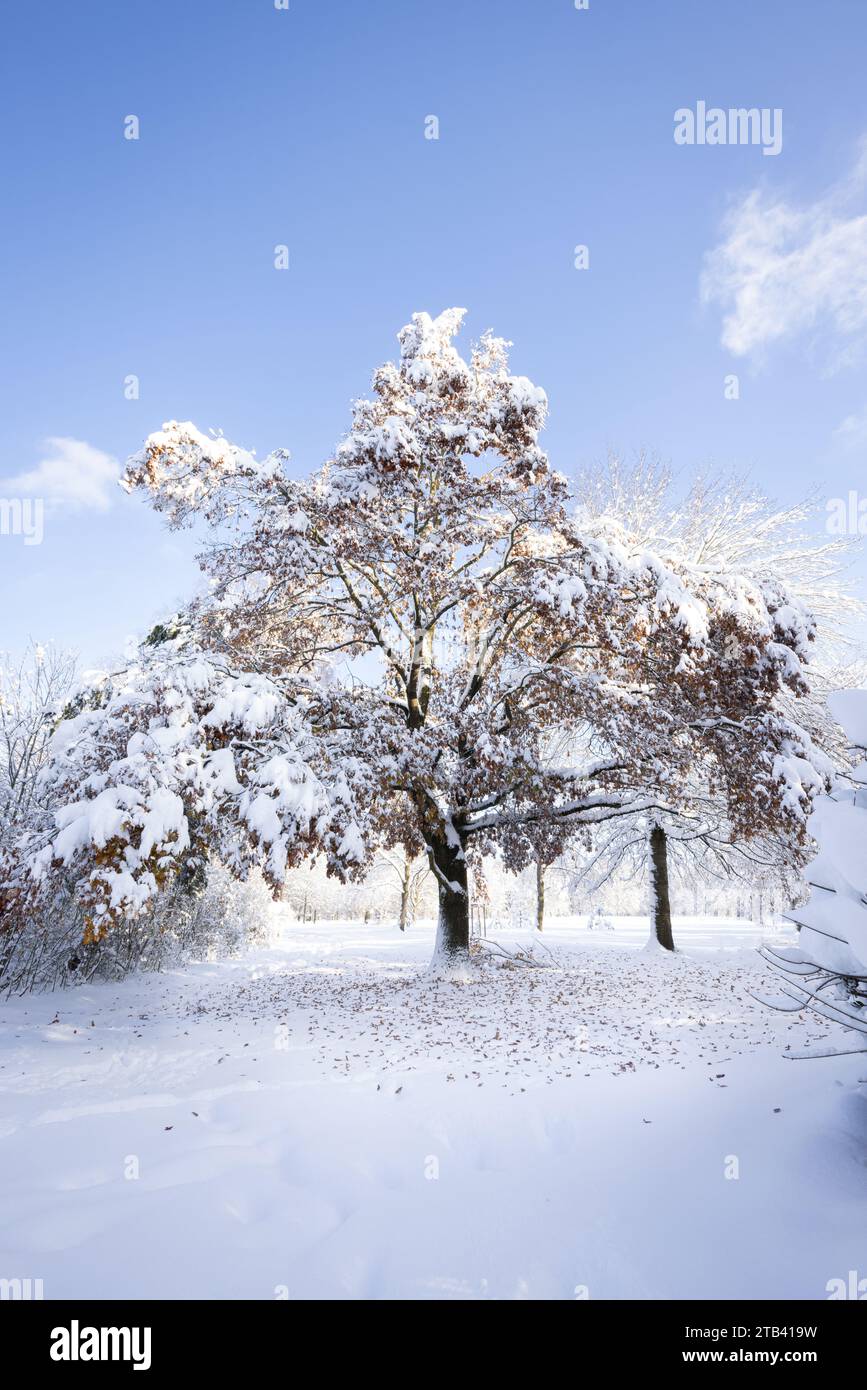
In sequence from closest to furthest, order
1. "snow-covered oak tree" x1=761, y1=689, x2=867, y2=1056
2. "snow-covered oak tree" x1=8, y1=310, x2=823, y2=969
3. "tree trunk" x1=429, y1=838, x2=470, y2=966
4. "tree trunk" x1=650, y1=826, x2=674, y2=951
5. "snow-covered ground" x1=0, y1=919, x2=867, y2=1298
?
"snow-covered oak tree" x1=761, y1=689, x2=867, y2=1056 → "snow-covered ground" x1=0, y1=919, x2=867, y2=1298 → "snow-covered oak tree" x1=8, y1=310, x2=823, y2=969 → "tree trunk" x1=429, y1=838, x2=470, y2=966 → "tree trunk" x1=650, y1=826, x2=674, y2=951

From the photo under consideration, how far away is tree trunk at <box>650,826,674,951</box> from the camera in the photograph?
654 inches

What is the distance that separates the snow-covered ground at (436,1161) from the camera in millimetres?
2459

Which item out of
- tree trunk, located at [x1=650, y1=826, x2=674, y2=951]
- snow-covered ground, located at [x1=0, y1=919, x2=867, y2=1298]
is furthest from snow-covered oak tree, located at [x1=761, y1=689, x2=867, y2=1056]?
tree trunk, located at [x1=650, y1=826, x2=674, y2=951]

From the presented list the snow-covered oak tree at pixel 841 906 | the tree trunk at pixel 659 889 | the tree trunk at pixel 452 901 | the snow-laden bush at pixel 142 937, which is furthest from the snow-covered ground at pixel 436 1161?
the tree trunk at pixel 659 889

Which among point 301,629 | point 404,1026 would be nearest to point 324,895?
point 301,629

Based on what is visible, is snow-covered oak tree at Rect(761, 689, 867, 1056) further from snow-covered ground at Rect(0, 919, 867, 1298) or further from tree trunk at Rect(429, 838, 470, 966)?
tree trunk at Rect(429, 838, 470, 966)

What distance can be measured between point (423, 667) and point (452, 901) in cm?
461

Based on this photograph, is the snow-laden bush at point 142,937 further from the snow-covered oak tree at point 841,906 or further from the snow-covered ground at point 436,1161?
the snow-covered oak tree at point 841,906

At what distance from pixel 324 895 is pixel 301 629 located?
135 ft

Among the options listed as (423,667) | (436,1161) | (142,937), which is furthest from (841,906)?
(142,937)

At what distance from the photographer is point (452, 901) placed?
1176cm

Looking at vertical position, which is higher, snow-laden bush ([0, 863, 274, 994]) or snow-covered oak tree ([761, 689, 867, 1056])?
snow-covered oak tree ([761, 689, 867, 1056])

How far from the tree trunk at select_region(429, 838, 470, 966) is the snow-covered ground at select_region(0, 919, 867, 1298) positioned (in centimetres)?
428

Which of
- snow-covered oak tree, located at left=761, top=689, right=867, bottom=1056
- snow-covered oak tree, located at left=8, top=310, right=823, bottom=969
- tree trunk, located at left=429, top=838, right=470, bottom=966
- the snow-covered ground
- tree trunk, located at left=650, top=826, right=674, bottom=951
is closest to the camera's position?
snow-covered oak tree, located at left=761, top=689, right=867, bottom=1056
